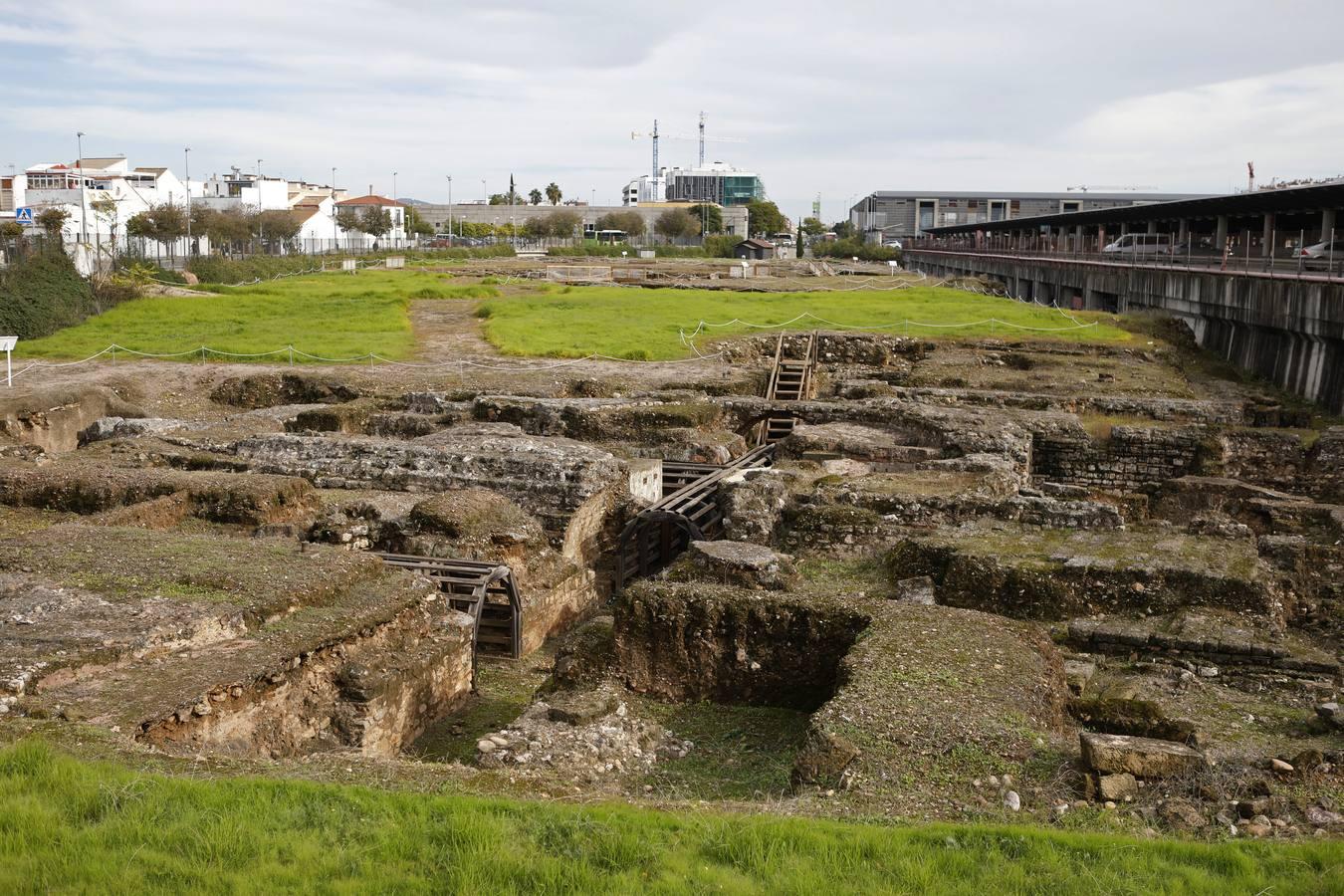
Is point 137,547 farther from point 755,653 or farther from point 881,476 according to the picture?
point 881,476

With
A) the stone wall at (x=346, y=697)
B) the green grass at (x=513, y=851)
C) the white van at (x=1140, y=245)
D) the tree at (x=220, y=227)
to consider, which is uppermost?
the tree at (x=220, y=227)

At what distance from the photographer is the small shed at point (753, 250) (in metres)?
85.6

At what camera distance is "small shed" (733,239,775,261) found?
85.6 metres

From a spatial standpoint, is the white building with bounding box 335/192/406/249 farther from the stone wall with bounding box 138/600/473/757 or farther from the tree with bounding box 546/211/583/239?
the stone wall with bounding box 138/600/473/757

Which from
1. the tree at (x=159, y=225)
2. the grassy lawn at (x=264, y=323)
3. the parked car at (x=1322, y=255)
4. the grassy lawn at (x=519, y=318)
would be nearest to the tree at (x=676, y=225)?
the tree at (x=159, y=225)

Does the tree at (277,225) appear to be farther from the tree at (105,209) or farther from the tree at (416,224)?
the tree at (416,224)

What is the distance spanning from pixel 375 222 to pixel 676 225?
28.2 m

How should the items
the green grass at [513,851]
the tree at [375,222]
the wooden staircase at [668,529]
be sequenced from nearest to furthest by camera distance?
the green grass at [513,851]
the wooden staircase at [668,529]
the tree at [375,222]

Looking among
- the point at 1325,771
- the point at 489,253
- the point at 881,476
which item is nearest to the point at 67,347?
the point at 881,476

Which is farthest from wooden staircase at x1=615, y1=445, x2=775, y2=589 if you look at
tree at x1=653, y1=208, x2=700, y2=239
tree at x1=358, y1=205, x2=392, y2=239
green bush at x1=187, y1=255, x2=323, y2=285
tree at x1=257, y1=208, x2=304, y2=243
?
tree at x1=653, y1=208, x2=700, y2=239

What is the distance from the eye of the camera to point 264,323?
3173cm

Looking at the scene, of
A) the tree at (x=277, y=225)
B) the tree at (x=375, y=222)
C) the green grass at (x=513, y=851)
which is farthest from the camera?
the tree at (x=375, y=222)

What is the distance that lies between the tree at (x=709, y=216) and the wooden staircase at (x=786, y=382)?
7622 centimetres

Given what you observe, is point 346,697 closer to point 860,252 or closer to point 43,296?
point 43,296
